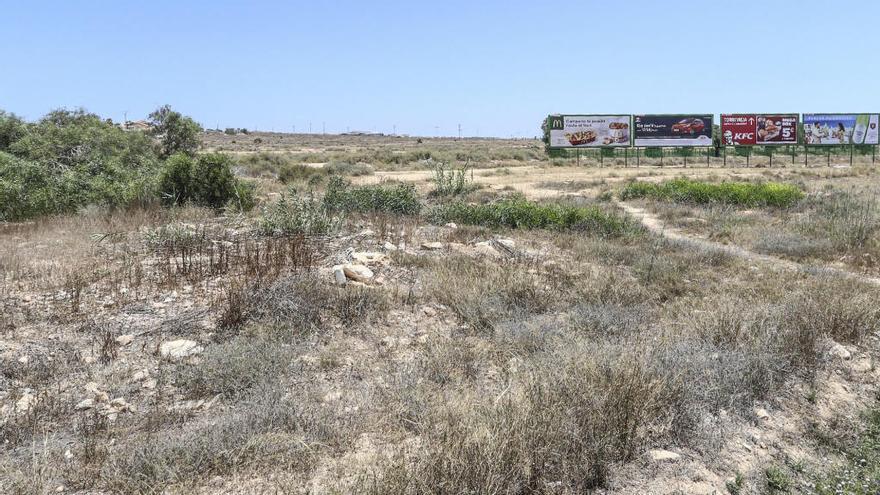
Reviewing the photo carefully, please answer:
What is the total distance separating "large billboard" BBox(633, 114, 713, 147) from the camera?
1747 inches

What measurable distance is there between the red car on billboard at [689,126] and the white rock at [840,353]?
4254 cm

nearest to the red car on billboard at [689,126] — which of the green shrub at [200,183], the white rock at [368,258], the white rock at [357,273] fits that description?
the green shrub at [200,183]

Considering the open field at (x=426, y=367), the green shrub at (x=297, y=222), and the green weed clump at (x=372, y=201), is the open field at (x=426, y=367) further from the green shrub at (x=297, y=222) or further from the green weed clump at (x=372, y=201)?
the green weed clump at (x=372, y=201)

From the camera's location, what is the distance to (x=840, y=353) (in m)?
5.43

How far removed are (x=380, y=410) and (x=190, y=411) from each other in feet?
4.50

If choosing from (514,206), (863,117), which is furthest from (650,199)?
(863,117)

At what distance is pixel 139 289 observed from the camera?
6945 millimetres

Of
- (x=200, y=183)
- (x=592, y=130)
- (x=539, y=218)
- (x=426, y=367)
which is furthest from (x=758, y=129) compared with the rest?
(x=426, y=367)

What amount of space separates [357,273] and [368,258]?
108 centimetres

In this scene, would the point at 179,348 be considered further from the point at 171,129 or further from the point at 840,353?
the point at 171,129

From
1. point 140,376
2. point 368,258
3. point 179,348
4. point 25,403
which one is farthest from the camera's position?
point 368,258

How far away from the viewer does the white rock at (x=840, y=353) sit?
5402 millimetres

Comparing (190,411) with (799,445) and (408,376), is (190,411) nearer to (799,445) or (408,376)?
(408,376)

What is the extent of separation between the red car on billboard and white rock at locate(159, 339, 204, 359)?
1771 inches
